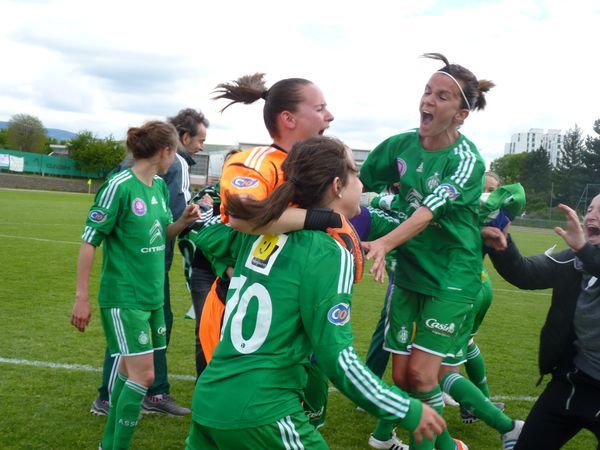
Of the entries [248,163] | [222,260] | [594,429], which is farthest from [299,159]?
[594,429]

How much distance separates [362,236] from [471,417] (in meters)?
2.09

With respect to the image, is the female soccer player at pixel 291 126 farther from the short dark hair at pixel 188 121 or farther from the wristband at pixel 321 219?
the short dark hair at pixel 188 121

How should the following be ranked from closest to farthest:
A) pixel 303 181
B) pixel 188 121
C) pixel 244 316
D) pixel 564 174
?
pixel 244 316
pixel 303 181
pixel 188 121
pixel 564 174

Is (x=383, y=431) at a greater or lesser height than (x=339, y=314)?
lesser

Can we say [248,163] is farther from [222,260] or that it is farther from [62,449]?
[62,449]

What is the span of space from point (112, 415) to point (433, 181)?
241cm

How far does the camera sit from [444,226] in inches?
149

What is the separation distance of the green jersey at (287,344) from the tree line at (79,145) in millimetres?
56293

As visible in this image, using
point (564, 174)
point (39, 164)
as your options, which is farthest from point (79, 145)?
point (564, 174)

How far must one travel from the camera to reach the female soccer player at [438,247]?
12.3 ft

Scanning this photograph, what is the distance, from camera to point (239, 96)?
347 centimetres

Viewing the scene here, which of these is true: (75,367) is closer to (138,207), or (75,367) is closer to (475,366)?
(138,207)

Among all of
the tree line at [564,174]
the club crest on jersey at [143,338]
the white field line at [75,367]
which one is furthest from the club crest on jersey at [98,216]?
the tree line at [564,174]

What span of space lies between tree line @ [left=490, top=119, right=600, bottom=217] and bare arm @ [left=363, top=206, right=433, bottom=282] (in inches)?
2055
